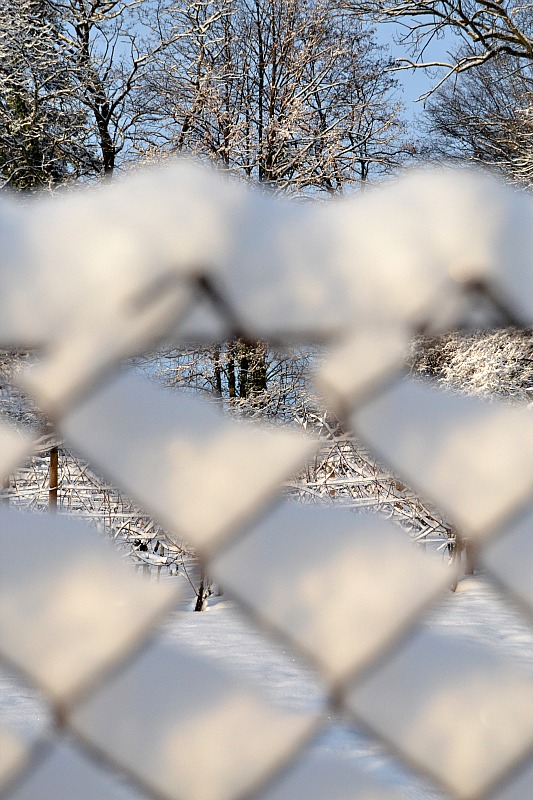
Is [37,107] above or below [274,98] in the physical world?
below

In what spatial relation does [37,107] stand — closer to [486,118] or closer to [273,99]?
[273,99]

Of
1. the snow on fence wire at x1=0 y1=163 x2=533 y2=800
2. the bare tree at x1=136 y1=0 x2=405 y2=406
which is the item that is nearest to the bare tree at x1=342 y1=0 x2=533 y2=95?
the bare tree at x1=136 y1=0 x2=405 y2=406

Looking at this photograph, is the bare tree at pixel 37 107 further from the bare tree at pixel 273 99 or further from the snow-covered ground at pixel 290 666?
the snow-covered ground at pixel 290 666

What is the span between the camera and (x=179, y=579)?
1.27ft

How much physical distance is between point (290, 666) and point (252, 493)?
0.10 metres

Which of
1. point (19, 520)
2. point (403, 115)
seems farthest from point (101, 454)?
point (403, 115)

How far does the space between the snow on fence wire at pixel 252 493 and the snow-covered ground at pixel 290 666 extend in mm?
10

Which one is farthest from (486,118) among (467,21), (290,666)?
(290,666)

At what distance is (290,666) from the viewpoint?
1.29ft

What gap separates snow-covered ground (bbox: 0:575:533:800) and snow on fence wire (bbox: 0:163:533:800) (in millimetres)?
10

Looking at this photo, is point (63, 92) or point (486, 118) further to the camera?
point (486, 118)

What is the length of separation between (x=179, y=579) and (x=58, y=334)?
14cm

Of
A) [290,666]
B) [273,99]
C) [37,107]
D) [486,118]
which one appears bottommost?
[290,666]

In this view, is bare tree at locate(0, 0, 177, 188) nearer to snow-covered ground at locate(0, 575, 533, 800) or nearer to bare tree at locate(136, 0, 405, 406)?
bare tree at locate(136, 0, 405, 406)
